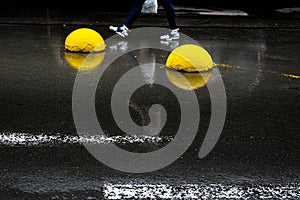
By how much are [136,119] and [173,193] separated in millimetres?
1744

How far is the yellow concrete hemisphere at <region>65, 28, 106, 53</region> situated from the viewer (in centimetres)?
884

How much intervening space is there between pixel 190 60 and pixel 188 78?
370 millimetres

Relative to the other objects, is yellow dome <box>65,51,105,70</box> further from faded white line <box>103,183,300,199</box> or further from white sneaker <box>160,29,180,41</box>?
faded white line <box>103,183,300,199</box>

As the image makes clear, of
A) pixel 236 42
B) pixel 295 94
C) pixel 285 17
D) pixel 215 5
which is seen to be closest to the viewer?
pixel 295 94

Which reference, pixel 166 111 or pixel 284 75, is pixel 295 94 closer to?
pixel 284 75

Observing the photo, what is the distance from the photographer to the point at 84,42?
348 inches

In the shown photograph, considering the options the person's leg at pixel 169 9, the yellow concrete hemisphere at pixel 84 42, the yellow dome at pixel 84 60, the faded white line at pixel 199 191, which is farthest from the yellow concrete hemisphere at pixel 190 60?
the faded white line at pixel 199 191

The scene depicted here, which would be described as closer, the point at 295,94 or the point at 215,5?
the point at 295,94

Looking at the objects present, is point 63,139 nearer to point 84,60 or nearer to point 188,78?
point 188,78

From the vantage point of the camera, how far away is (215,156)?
15.5 feet

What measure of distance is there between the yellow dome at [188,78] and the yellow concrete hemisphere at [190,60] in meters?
0.07

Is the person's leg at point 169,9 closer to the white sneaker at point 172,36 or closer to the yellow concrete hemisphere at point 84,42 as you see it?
the white sneaker at point 172,36

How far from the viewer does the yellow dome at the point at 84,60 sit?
7.94m

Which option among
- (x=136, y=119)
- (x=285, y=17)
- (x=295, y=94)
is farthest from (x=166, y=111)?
(x=285, y=17)
